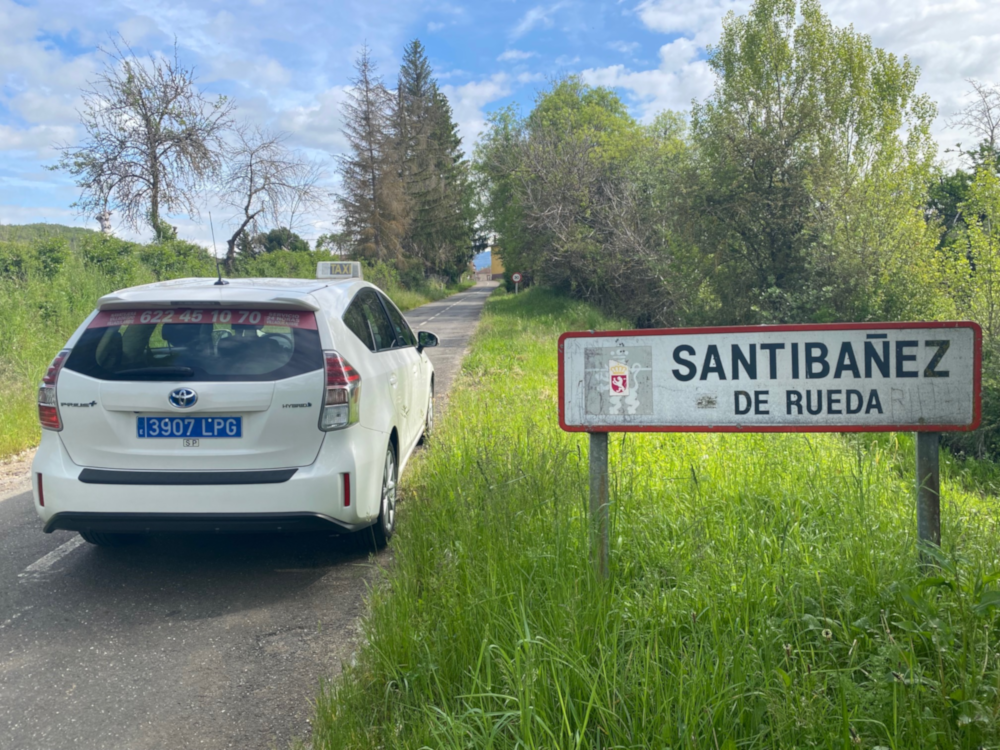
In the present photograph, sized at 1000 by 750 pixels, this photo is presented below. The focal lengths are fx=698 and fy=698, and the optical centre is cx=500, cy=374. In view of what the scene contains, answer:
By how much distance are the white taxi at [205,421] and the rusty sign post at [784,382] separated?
161 centimetres

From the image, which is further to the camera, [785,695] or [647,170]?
[647,170]

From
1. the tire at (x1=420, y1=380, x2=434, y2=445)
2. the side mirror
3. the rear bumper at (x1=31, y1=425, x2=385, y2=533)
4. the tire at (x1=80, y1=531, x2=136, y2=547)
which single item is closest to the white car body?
the rear bumper at (x1=31, y1=425, x2=385, y2=533)

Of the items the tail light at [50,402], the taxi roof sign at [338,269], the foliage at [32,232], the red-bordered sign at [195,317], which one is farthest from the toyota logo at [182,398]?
the foliage at [32,232]

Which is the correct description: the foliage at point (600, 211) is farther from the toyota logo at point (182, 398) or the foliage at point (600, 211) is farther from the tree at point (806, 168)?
the toyota logo at point (182, 398)

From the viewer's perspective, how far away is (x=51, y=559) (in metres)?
4.52

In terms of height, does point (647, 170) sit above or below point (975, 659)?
above

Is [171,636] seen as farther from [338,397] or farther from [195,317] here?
[195,317]

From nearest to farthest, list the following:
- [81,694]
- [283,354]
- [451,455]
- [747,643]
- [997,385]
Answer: [747,643], [81,694], [283,354], [451,455], [997,385]

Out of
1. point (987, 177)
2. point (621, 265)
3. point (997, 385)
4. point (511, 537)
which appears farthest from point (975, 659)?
point (621, 265)

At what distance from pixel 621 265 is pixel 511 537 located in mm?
20793

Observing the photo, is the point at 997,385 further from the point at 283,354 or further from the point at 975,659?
the point at 283,354

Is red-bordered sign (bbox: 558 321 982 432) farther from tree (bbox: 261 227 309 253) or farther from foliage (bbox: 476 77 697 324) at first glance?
tree (bbox: 261 227 309 253)

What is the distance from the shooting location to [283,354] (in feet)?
13.4

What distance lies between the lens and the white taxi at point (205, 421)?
3.85 metres
